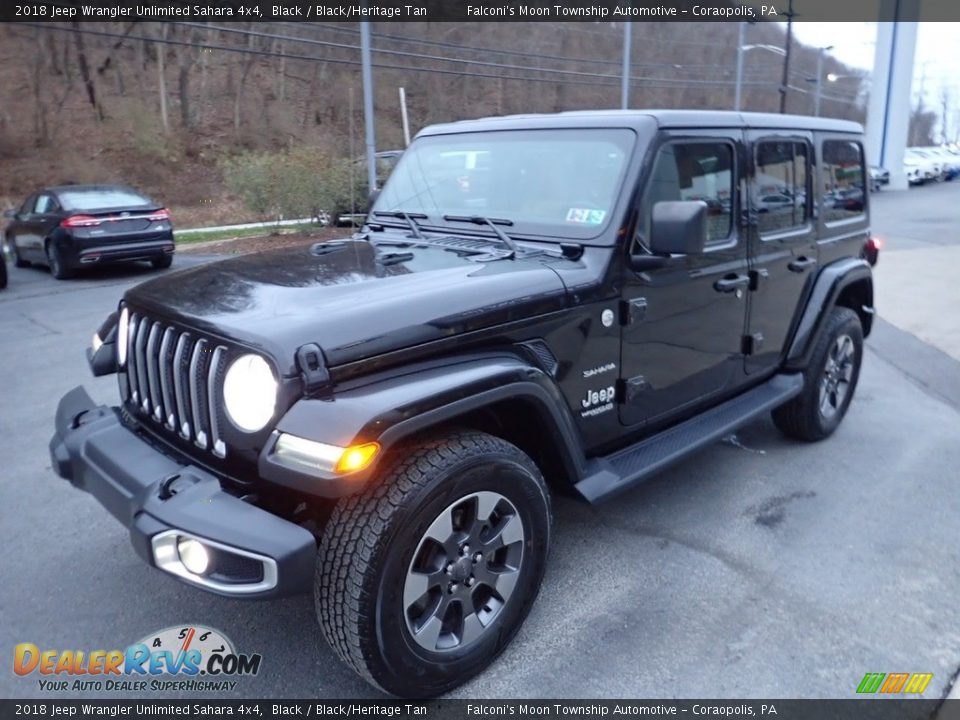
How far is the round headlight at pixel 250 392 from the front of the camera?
96.7 inches

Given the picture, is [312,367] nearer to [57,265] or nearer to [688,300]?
[688,300]

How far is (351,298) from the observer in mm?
2738

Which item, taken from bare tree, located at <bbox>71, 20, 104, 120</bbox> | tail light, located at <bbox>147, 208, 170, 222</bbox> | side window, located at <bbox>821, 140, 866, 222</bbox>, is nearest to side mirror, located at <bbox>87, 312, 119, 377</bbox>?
side window, located at <bbox>821, 140, 866, 222</bbox>

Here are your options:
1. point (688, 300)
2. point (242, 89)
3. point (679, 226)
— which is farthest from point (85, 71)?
point (679, 226)

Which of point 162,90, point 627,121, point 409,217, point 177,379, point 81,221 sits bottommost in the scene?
point 81,221

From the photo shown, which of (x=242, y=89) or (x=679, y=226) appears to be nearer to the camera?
(x=679, y=226)

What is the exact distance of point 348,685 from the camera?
281 centimetres

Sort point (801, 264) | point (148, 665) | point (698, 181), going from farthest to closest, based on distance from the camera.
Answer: point (801, 264) < point (698, 181) < point (148, 665)

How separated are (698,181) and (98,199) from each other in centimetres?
1140

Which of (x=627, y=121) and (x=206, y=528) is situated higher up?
(x=627, y=121)

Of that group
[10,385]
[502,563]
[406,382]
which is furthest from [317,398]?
[10,385]

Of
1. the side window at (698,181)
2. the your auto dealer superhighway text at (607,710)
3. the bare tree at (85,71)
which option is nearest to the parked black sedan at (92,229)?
the side window at (698,181)

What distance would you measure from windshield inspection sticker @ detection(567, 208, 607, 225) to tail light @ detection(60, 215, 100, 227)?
10.6m

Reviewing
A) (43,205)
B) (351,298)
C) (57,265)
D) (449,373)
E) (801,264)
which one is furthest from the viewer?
(43,205)
